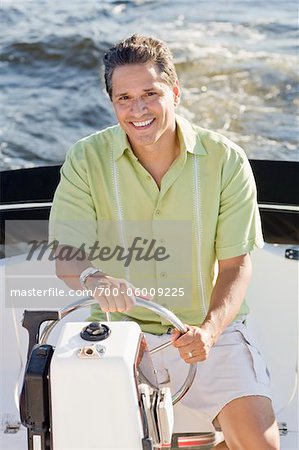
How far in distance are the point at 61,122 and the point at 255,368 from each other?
497 centimetres

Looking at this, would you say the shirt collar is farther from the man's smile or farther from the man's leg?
the man's leg

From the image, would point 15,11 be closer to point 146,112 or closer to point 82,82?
point 82,82

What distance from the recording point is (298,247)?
9.65 ft

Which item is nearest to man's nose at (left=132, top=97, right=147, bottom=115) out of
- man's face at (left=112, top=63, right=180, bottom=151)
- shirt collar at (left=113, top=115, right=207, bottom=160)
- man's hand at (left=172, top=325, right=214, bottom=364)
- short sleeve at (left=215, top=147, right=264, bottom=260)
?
man's face at (left=112, top=63, right=180, bottom=151)

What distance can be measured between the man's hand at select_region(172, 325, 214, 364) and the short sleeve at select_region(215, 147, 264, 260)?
0.33 m

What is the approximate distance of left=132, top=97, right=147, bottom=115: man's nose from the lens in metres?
1.96

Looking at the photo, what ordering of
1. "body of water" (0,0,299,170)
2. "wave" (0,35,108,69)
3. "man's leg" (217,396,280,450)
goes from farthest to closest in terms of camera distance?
"wave" (0,35,108,69)
"body of water" (0,0,299,170)
"man's leg" (217,396,280,450)

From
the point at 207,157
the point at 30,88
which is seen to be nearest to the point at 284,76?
the point at 30,88

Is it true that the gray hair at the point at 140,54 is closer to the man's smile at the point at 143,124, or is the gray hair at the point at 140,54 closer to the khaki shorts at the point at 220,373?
the man's smile at the point at 143,124

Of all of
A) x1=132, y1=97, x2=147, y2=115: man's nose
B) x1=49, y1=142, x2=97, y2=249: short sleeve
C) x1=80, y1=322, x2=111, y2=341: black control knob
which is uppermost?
x1=132, y1=97, x2=147, y2=115: man's nose

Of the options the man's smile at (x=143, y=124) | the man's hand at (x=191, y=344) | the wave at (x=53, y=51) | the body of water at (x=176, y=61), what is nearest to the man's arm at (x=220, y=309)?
the man's hand at (x=191, y=344)

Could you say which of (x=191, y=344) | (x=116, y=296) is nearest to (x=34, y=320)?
Answer: (x=116, y=296)

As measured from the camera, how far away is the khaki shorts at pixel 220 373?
1944 millimetres

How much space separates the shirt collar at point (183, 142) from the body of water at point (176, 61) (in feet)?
13.4
